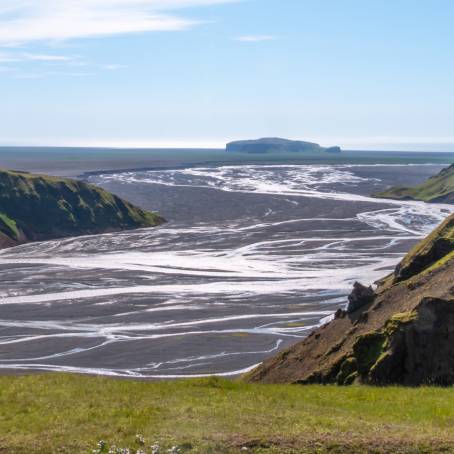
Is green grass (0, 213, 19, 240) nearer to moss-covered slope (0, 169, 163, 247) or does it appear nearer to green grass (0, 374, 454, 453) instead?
moss-covered slope (0, 169, 163, 247)

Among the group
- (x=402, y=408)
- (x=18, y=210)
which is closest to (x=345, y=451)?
(x=402, y=408)

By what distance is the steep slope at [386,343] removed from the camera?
31.8 m

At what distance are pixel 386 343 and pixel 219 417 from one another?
42.7 ft

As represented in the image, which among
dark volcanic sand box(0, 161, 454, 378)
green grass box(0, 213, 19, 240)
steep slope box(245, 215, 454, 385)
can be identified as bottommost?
dark volcanic sand box(0, 161, 454, 378)

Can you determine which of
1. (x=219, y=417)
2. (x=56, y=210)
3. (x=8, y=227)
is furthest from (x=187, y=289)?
(x=56, y=210)

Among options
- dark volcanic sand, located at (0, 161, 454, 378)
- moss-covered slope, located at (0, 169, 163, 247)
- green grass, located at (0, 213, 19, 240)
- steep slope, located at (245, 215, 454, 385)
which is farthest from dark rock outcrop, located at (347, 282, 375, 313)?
green grass, located at (0, 213, 19, 240)

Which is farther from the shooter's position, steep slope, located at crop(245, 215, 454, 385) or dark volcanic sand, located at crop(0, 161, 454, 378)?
dark volcanic sand, located at crop(0, 161, 454, 378)

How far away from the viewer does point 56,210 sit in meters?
139

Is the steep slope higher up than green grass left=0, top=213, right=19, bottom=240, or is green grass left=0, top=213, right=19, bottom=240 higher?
the steep slope

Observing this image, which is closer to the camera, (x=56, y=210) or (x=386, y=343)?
(x=386, y=343)

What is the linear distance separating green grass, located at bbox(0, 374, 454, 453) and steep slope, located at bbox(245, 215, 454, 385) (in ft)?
10.5

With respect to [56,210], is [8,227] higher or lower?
lower

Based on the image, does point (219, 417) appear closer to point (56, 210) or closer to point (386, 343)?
point (386, 343)

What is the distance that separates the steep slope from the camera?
31781mm
